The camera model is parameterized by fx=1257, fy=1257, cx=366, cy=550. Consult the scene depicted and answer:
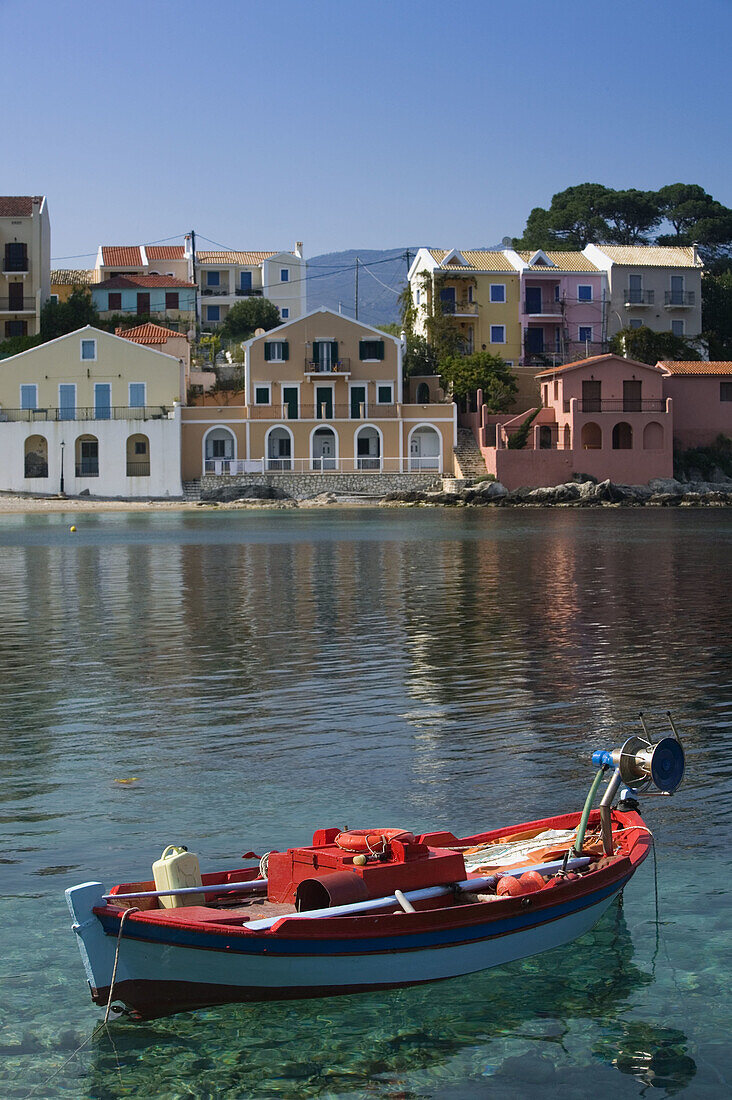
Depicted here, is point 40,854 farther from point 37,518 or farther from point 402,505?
point 402,505

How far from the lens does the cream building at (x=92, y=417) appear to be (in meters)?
69.8

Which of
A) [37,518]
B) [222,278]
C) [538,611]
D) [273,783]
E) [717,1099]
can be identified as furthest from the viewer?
[222,278]

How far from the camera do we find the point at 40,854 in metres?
9.21

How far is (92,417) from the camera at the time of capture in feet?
231

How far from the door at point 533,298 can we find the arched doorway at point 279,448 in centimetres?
1811

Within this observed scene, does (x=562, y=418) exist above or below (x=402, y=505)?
above

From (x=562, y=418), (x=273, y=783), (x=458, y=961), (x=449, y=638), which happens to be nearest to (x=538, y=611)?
(x=449, y=638)

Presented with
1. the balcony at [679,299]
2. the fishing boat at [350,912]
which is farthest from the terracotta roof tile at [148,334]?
the fishing boat at [350,912]

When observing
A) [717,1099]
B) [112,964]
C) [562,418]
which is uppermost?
[562,418]

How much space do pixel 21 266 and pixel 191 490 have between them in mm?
19995

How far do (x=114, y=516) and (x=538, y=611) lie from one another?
42.7 metres

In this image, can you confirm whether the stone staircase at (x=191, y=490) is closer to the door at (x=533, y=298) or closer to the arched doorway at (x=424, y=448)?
the arched doorway at (x=424, y=448)

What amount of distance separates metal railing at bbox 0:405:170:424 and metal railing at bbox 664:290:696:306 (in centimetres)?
3309

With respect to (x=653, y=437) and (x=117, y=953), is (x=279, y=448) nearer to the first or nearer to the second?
(x=653, y=437)
